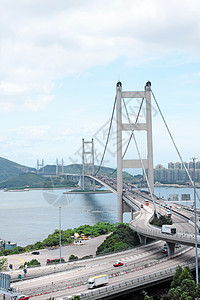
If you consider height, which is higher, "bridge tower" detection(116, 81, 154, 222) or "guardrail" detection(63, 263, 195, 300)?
"bridge tower" detection(116, 81, 154, 222)

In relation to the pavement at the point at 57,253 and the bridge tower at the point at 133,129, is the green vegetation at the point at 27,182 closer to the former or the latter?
the bridge tower at the point at 133,129

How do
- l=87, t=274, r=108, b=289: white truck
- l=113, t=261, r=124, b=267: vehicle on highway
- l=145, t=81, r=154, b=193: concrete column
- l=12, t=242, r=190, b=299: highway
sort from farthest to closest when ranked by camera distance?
l=145, t=81, r=154, b=193: concrete column
l=113, t=261, r=124, b=267: vehicle on highway
l=12, t=242, r=190, b=299: highway
l=87, t=274, r=108, b=289: white truck

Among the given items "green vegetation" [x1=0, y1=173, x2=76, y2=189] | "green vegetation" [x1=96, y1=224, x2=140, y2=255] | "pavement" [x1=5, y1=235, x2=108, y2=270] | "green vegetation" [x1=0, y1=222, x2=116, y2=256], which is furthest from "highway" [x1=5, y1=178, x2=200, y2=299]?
"green vegetation" [x1=0, y1=173, x2=76, y2=189]

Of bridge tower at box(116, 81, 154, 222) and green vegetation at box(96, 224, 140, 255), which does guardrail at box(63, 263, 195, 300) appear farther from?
bridge tower at box(116, 81, 154, 222)

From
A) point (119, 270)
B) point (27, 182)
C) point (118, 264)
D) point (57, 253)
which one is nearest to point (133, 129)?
point (57, 253)

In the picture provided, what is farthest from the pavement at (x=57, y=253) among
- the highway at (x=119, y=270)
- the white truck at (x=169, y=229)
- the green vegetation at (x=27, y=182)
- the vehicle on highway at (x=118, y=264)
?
the green vegetation at (x=27, y=182)

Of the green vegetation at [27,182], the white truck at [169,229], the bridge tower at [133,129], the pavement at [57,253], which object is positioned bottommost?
the pavement at [57,253]

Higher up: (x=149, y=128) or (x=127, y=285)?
(x=149, y=128)

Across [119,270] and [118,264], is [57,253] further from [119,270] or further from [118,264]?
[119,270]

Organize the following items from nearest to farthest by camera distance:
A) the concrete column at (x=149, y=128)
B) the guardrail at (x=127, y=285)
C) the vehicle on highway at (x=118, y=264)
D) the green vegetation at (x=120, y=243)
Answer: the guardrail at (x=127, y=285), the vehicle on highway at (x=118, y=264), the green vegetation at (x=120, y=243), the concrete column at (x=149, y=128)

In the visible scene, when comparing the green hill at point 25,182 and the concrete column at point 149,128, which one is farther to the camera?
the green hill at point 25,182

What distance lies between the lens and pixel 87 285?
15.6 meters

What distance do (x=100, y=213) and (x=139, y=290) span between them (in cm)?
4525

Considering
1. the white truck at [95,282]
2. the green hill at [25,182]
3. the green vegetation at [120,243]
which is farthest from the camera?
the green hill at [25,182]
